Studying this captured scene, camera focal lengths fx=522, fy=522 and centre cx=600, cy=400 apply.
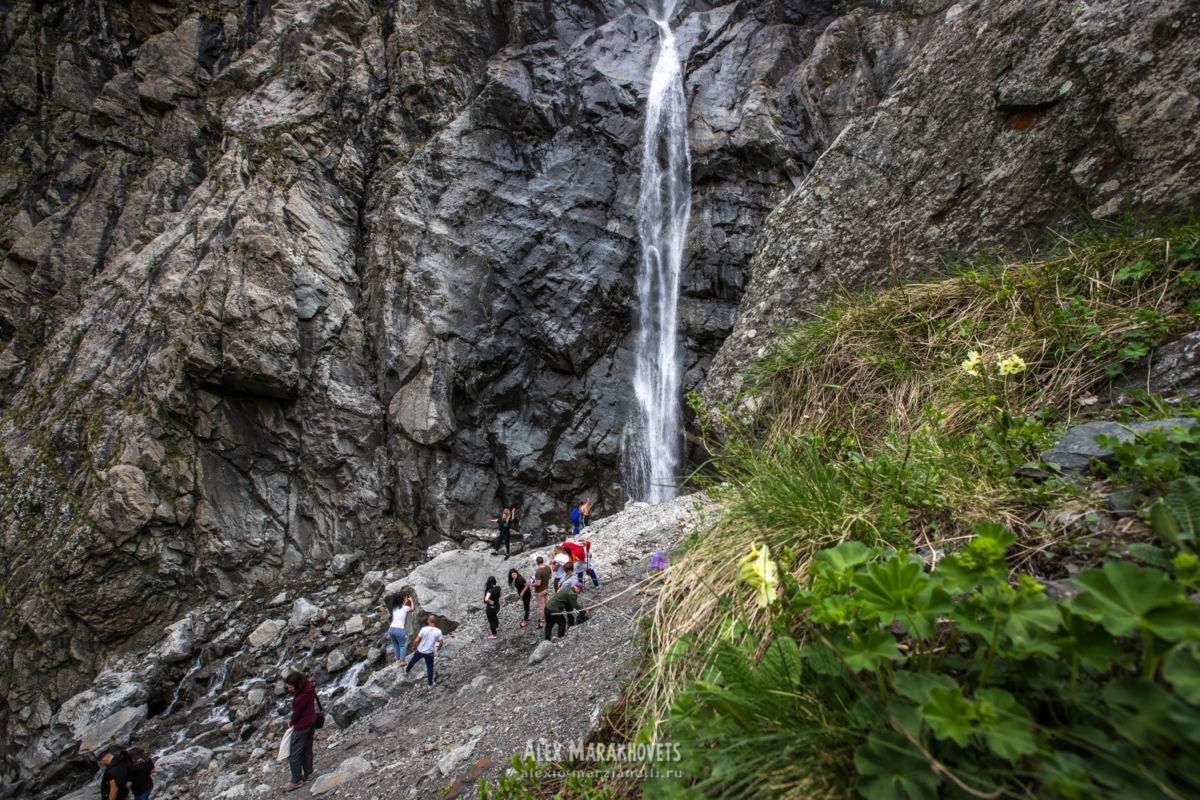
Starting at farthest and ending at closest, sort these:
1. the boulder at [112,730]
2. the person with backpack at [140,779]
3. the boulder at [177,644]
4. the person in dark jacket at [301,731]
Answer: the boulder at [177,644]
the boulder at [112,730]
the person with backpack at [140,779]
the person in dark jacket at [301,731]

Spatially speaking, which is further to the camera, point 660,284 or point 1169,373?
point 660,284

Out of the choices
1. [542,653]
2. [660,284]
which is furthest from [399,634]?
[660,284]

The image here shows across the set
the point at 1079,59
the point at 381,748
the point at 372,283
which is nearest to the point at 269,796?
the point at 381,748

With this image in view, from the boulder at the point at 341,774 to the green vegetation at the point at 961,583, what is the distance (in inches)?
195

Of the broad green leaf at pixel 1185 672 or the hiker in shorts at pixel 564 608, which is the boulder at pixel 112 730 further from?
the broad green leaf at pixel 1185 672

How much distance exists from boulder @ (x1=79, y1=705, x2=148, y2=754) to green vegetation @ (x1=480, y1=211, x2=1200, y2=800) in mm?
15600

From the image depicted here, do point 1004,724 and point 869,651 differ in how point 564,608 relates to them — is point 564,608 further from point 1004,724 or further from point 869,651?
point 1004,724

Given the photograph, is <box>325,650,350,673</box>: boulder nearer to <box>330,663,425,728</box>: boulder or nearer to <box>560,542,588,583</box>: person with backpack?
<box>330,663,425,728</box>: boulder

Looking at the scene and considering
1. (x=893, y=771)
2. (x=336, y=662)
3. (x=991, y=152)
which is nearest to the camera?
(x=893, y=771)

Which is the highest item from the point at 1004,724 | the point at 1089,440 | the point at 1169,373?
the point at 1169,373

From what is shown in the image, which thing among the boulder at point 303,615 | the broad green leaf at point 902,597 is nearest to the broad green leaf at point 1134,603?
the broad green leaf at point 902,597

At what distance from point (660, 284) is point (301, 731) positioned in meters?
17.7

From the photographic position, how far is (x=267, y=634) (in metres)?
13.7

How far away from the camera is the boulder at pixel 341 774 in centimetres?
575
